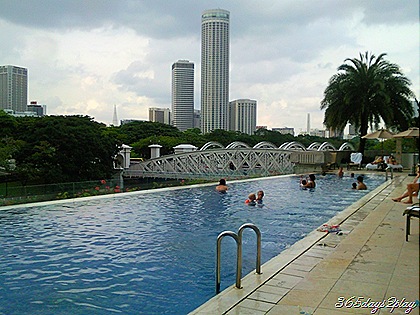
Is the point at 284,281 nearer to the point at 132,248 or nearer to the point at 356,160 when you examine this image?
the point at 132,248

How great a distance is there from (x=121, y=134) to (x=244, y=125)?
163ft

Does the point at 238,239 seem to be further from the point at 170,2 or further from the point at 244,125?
the point at 244,125

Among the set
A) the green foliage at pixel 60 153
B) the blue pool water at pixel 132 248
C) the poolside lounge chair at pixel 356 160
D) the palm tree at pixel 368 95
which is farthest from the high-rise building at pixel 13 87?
the blue pool water at pixel 132 248

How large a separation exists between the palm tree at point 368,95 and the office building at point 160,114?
104 meters

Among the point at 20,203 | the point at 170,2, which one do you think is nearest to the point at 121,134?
the point at 170,2

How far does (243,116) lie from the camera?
112688mm

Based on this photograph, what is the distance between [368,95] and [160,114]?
361 feet

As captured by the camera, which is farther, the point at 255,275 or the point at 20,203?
the point at 20,203

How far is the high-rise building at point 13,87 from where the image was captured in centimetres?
7331

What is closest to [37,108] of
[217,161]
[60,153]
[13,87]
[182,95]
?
[13,87]

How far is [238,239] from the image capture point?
498 centimetres

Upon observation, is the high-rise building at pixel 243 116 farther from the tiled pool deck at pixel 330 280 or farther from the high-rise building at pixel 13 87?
the tiled pool deck at pixel 330 280

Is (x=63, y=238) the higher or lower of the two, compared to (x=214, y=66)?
lower

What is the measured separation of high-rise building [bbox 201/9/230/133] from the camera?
362 ft
